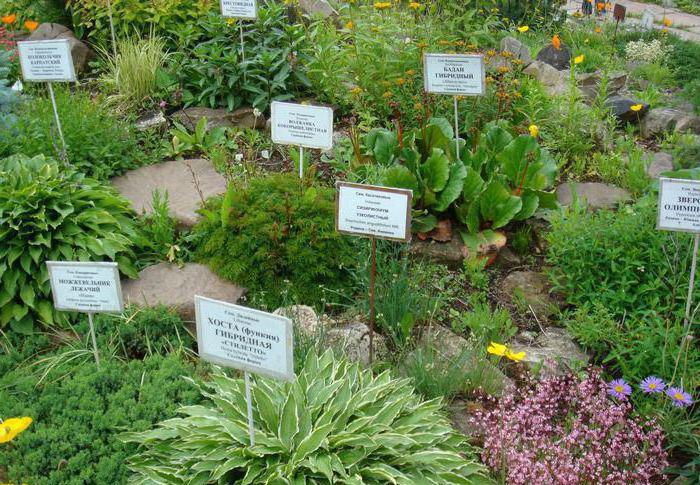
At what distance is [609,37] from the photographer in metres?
8.87

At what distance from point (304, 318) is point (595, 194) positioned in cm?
255

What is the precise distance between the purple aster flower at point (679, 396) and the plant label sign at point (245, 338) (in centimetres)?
187

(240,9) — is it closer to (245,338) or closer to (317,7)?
(317,7)

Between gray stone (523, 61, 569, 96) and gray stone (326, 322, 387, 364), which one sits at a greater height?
gray stone (523, 61, 569, 96)

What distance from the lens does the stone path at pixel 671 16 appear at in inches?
418

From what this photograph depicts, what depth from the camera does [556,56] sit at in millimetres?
8008

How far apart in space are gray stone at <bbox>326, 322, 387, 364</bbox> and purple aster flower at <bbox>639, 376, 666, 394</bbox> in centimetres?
134

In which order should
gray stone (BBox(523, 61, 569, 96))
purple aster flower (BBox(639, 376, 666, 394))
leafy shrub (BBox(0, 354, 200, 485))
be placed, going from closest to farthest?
leafy shrub (BBox(0, 354, 200, 485))
purple aster flower (BBox(639, 376, 666, 394))
gray stone (BBox(523, 61, 569, 96))

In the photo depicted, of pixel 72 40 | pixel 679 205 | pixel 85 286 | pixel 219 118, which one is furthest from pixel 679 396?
pixel 72 40

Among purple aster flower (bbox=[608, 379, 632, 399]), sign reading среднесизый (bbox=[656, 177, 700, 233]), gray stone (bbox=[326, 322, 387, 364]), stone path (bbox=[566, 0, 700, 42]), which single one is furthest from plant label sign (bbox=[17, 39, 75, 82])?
stone path (bbox=[566, 0, 700, 42])

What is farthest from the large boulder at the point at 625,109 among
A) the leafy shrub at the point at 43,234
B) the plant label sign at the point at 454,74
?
the leafy shrub at the point at 43,234

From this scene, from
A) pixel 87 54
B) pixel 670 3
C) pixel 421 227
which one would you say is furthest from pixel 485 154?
pixel 670 3

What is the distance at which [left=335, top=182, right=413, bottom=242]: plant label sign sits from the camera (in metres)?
3.61

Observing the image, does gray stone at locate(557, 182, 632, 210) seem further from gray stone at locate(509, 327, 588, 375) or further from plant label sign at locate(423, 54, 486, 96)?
gray stone at locate(509, 327, 588, 375)
